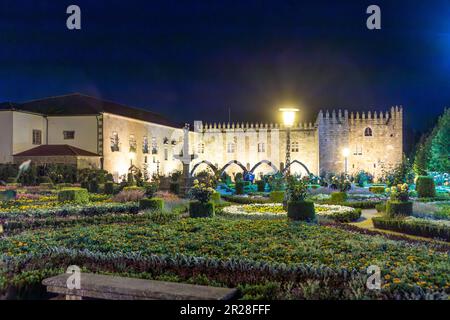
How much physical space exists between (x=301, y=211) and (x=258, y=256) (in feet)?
16.3

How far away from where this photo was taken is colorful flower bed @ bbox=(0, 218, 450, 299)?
17.5 feet

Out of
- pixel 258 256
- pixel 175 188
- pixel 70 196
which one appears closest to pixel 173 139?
pixel 175 188

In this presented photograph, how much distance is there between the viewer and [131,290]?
481 cm

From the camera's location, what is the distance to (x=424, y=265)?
19.9 feet

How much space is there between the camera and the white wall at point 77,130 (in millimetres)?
29375

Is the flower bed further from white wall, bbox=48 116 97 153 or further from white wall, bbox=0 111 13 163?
white wall, bbox=0 111 13 163

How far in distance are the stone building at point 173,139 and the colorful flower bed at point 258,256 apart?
20.0 m

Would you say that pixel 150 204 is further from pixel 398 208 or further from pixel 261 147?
pixel 261 147

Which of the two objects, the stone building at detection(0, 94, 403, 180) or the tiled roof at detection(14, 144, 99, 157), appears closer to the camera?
the tiled roof at detection(14, 144, 99, 157)

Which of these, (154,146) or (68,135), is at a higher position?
(68,135)

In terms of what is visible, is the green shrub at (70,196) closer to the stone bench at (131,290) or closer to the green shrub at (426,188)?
the stone bench at (131,290)

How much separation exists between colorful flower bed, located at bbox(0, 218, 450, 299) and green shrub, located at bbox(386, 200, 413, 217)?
3.31 m

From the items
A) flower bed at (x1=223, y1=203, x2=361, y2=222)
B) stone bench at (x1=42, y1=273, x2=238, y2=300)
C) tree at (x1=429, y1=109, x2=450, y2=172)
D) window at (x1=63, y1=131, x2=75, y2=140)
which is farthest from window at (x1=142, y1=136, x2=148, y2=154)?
stone bench at (x1=42, y1=273, x2=238, y2=300)
